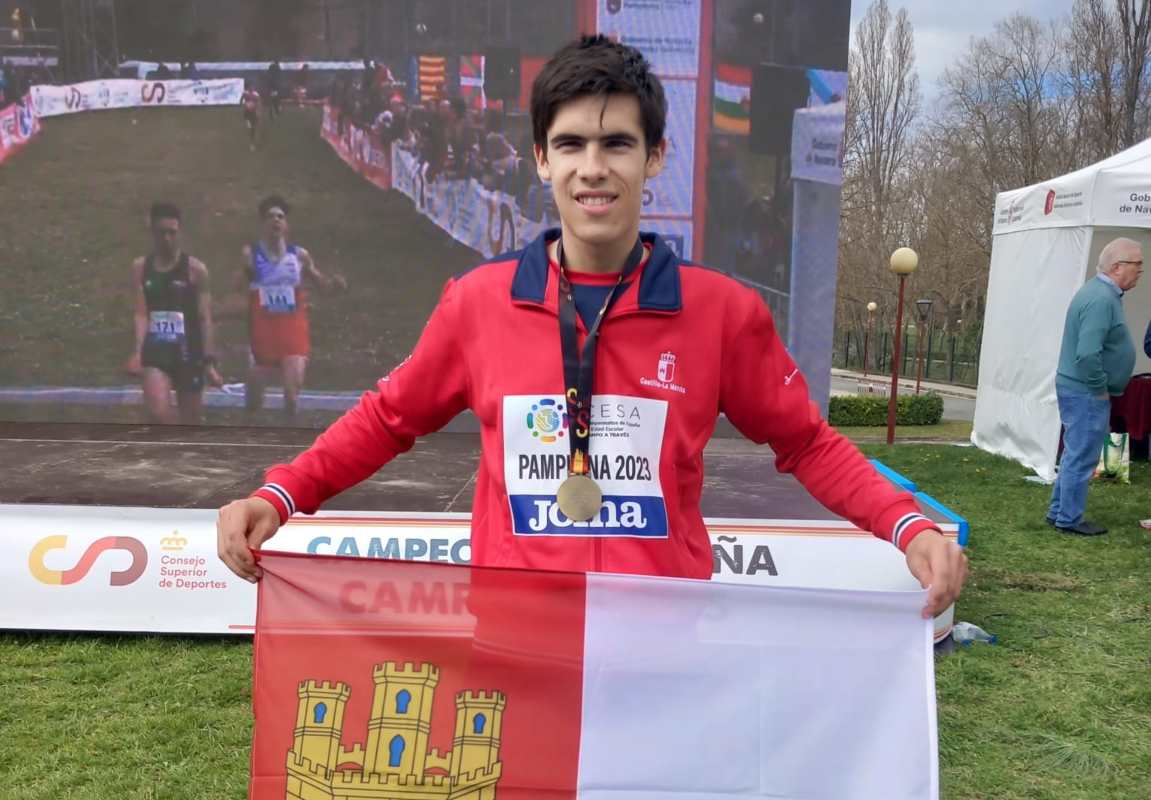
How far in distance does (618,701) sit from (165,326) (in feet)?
34.2

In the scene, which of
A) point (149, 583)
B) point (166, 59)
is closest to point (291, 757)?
point (149, 583)

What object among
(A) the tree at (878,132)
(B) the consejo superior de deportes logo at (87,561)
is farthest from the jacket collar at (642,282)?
(A) the tree at (878,132)

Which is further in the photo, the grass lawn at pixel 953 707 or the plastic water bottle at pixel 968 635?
the plastic water bottle at pixel 968 635

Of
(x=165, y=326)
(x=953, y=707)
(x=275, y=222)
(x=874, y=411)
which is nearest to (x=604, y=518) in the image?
(x=953, y=707)

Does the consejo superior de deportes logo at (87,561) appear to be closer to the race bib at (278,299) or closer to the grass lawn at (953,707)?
the grass lawn at (953,707)

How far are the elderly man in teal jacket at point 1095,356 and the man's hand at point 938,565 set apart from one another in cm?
619

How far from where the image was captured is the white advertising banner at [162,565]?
4.69 metres

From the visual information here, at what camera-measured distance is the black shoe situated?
24.2 ft

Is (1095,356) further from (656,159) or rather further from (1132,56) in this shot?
(1132,56)

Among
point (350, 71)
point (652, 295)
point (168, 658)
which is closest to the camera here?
point (652, 295)

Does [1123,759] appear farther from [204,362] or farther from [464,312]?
[204,362]

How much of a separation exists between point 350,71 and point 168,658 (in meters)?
7.97

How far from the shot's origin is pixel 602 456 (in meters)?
1.79

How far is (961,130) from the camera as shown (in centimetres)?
3281
